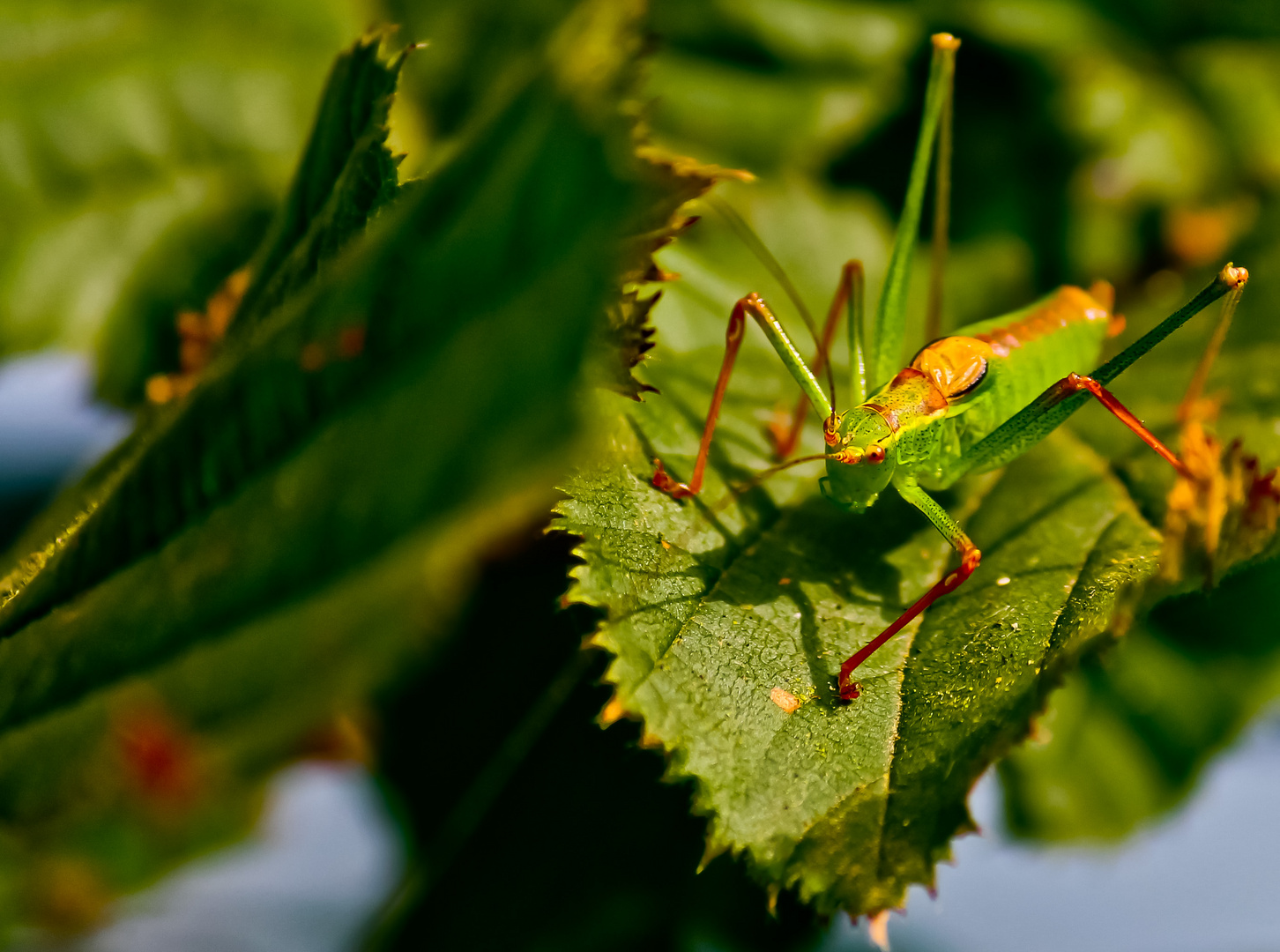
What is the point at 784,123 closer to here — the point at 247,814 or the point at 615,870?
the point at 615,870

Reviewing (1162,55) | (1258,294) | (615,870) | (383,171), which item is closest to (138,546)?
(383,171)

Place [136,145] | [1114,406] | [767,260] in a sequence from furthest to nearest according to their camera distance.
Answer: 1. [136,145]
2. [767,260]
3. [1114,406]

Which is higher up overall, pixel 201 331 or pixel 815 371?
pixel 201 331

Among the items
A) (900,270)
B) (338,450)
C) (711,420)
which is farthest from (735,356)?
(338,450)

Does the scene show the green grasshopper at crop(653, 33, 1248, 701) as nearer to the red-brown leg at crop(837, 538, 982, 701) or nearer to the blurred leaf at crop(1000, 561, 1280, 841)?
the red-brown leg at crop(837, 538, 982, 701)

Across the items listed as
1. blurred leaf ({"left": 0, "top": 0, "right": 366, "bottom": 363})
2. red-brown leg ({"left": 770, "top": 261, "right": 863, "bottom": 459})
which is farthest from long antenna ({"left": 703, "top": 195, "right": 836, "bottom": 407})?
blurred leaf ({"left": 0, "top": 0, "right": 366, "bottom": 363})

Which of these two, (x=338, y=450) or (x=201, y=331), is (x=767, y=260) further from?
(x=338, y=450)

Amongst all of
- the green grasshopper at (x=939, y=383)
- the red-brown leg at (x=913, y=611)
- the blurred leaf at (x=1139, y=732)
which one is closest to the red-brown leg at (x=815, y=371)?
the green grasshopper at (x=939, y=383)
